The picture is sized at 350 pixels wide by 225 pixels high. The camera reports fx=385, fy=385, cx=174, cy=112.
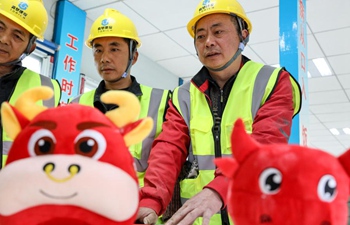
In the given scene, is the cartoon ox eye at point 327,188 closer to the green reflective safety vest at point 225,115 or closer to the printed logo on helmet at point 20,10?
the green reflective safety vest at point 225,115

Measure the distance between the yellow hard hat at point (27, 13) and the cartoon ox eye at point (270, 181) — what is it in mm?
1110

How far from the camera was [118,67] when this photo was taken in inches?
59.8

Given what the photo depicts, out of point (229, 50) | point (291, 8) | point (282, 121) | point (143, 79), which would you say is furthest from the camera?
point (143, 79)

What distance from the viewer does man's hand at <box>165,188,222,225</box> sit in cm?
71

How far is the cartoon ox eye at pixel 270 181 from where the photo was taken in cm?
37

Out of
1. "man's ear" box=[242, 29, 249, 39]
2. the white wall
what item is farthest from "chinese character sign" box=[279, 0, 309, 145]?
the white wall

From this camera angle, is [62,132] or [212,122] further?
[212,122]

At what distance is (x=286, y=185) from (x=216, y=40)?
97 cm

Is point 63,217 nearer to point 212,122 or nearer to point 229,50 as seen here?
point 212,122

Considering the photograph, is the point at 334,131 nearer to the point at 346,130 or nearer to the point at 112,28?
the point at 346,130

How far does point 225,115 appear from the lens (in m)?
1.17

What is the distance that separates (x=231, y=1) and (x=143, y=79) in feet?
10.6

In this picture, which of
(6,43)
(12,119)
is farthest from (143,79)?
(12,119)

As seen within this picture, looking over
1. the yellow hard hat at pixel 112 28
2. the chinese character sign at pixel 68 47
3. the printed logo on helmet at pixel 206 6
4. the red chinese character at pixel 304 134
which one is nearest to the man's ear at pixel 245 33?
the printed logo on helmet at pixel 206 6
